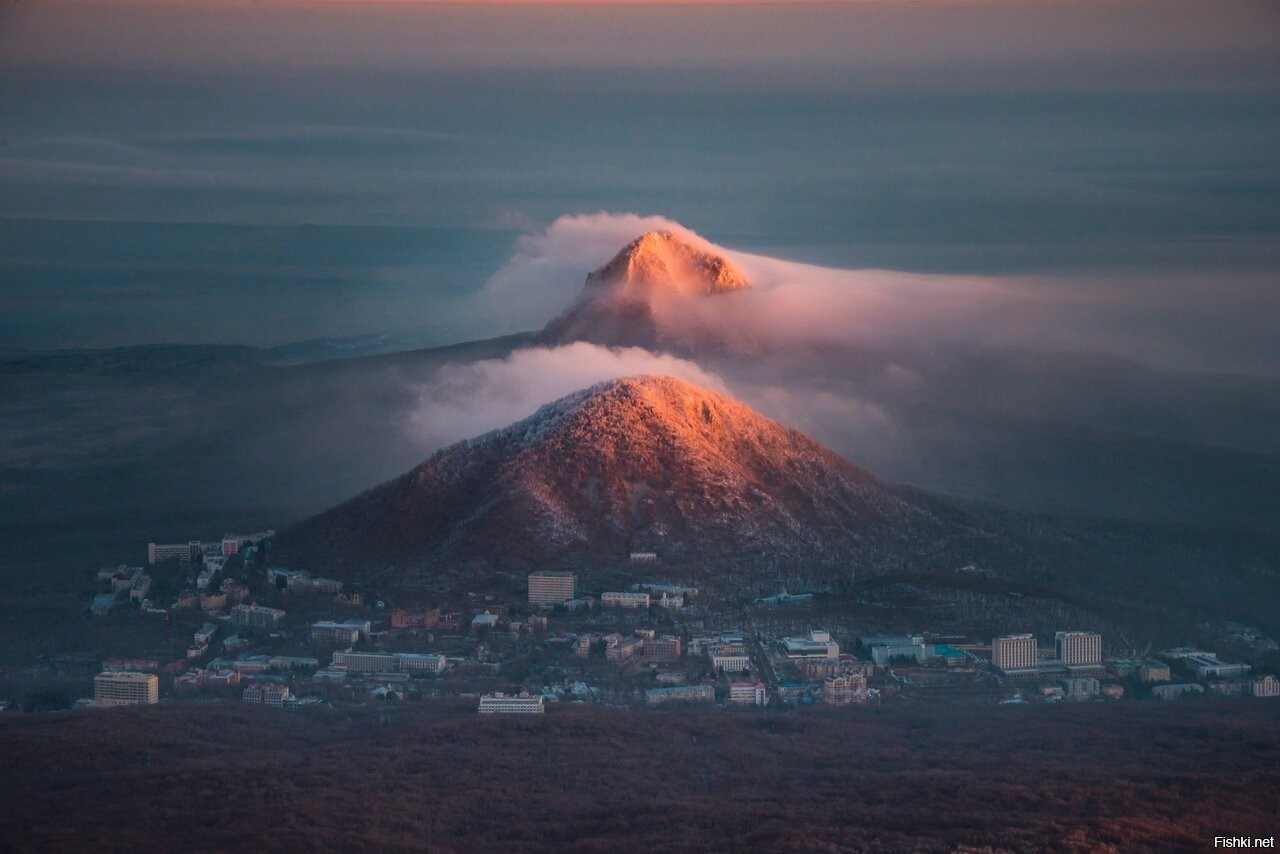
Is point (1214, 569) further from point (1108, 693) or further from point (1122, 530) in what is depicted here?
point (1108, 693)

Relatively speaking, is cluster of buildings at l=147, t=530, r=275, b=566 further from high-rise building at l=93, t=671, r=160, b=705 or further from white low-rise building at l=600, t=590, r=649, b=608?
high-rise building at l=93, t=671, r=160, b=705

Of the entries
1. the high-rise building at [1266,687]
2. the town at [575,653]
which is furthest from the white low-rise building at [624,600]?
the high-rise building at [1266,687]

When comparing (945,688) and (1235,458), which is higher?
(1235,458)

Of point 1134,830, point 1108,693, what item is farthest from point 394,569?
point 1134,830

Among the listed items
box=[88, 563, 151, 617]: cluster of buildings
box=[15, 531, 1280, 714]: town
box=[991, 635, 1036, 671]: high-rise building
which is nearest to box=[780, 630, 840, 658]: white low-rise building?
box=[15, 531, 1280, 714]: town

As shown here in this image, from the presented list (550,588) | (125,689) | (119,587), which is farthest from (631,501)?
(125,689)

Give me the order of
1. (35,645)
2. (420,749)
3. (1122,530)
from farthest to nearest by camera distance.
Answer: (1122,530) < (35,645) < (420,749)
